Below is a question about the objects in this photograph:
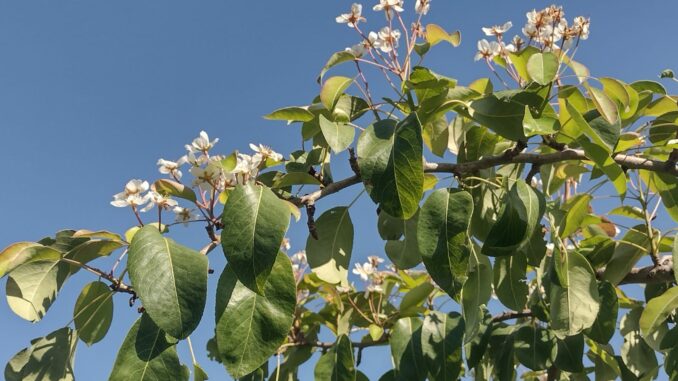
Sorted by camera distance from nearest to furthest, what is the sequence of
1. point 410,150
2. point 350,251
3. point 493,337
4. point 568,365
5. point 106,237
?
point 410,150, point 106,237, point 350,251, point 568,365, point 493,337

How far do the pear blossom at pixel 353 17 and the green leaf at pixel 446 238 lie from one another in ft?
2.58

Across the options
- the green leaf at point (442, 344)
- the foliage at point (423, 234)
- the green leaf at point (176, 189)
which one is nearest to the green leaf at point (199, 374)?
the foliage at point (423, 234)

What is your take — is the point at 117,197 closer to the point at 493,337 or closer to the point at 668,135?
the point at 493,337

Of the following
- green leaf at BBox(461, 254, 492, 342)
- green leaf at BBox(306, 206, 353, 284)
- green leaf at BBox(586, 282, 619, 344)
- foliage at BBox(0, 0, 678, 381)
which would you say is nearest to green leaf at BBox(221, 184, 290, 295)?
foliage at BBox(0, 0, 678, 381)

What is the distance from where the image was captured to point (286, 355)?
8.16 feet

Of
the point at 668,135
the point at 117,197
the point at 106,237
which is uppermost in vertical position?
the point at 117,197

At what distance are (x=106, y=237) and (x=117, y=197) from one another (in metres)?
0.13

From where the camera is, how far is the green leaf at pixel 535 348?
→ 1963mm

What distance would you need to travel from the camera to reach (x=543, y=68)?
4.98 feet

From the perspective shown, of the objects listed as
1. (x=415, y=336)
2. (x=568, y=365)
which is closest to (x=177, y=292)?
(x=415, y=336)

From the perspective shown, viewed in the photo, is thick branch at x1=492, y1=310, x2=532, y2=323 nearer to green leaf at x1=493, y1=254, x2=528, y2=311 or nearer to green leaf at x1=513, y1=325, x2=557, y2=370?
green leaf at x1=513, y1=325, x2=557, y2=370

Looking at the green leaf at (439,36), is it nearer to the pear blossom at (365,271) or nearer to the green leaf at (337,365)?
the green leaf at (337,365)

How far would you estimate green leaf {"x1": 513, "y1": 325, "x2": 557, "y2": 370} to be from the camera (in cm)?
196

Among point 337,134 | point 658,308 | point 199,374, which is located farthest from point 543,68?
point 199,374
